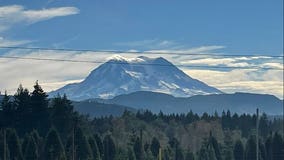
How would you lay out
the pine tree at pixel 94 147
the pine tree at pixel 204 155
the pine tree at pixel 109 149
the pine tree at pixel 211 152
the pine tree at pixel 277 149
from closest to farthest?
the pine tree at pixel 94 147, the pine tree at pixel 109 149, the pine tree at pixel 211 152, the pine tree at pixel 204 155, the pine tree at pixel 277 149

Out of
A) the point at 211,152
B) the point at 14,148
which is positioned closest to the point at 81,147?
the point at 14,148

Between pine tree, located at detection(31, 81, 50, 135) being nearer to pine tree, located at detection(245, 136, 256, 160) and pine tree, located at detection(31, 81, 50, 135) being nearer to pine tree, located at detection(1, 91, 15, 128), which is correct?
pine tree, located at detection(1, 91, 15, 128)

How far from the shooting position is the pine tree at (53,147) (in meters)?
76.6

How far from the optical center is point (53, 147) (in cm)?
7712

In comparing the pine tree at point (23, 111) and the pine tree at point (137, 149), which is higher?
the pine tree at point (23, 111)

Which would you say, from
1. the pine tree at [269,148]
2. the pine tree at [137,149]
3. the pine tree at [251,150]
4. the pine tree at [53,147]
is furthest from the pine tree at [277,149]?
the pine tree at [53,147]

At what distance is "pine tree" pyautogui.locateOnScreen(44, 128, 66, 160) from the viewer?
76625 millimetres

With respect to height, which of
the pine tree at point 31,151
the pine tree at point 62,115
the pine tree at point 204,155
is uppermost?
the pine tree at point 62,115

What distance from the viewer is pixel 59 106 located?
101750mm

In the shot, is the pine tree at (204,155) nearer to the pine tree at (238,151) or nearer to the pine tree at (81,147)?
the pine tree at (238,151)

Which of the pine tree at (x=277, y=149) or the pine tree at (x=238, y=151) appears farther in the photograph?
the pine tree at (x=238, y=151)

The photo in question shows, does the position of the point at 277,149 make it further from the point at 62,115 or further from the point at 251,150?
the point at 62,115

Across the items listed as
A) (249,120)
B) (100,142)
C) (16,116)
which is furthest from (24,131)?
(249,120)

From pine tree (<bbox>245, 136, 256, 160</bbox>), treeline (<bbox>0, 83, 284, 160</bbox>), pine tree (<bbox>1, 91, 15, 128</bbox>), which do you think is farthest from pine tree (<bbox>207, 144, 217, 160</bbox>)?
pine tree (<bbox>1, 91, 15, 128</bbox>)
